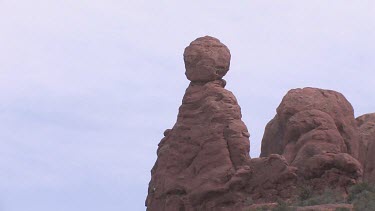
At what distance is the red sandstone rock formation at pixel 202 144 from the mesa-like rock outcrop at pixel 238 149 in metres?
0.04

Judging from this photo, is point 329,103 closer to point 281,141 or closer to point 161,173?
point 281,141

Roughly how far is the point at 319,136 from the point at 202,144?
511 cm

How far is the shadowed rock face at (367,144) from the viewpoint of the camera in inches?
2170

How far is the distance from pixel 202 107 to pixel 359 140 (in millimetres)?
6588

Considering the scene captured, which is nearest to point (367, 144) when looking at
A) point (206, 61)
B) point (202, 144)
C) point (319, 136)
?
point (319, 136)

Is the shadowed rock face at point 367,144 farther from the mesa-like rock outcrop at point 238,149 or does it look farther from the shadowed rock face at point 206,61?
the shadowed rock face at point 206,61

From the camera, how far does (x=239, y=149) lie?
6056 centimetres

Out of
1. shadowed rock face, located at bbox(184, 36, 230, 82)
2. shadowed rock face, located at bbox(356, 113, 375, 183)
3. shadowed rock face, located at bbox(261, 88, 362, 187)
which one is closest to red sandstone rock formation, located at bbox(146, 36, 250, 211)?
shadowed rock face, located at bbox(184, 36, 230, 82)

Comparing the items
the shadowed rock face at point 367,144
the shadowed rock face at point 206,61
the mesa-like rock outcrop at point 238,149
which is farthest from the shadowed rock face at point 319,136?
the shadowed rock face at point 206,61

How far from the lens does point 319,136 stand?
194ft

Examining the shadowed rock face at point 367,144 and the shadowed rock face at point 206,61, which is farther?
the shadowed rock face at point 206,61

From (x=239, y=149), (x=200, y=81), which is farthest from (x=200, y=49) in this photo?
(x=239, y=149)

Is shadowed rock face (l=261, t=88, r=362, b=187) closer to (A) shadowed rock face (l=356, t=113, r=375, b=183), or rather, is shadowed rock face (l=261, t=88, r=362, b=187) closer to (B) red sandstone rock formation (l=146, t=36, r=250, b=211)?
(A) shadowed rock face (l=356, t=113, r=375, b=183)

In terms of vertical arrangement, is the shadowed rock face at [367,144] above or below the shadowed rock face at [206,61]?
below
